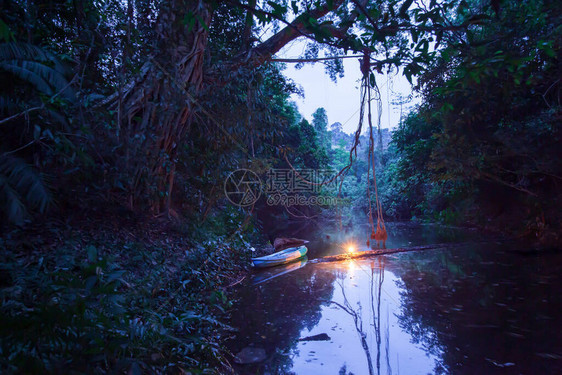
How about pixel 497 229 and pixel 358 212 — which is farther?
pixel 358 212

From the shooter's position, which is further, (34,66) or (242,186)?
(242,186)

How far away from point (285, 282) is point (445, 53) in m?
4.96

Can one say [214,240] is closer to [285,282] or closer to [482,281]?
[285,282]

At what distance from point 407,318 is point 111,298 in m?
3.55

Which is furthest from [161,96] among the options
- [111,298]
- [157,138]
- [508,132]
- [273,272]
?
[508,132]

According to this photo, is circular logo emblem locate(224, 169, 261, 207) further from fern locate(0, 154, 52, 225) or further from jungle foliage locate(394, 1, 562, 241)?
jungle foliage locate(394, 1, 562, 241)

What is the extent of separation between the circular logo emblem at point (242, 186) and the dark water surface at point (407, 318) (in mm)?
1893

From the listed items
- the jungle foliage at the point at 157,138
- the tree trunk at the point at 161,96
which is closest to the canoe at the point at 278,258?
the jungle foliage at the point at 157,138

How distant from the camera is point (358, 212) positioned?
27.9 metres

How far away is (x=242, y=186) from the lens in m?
7.32

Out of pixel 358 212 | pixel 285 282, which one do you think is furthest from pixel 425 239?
pixel 358 212

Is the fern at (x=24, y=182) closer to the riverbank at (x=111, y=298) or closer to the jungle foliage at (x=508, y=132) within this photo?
the riverbank at (x=111, y=298)

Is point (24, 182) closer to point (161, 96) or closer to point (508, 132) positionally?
point (161, 96)

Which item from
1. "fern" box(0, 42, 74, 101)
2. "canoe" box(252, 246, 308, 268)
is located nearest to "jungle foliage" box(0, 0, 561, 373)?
"fern" box(0, 42, 74, 101)
